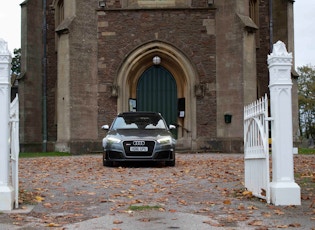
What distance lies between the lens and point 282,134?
7555 mm

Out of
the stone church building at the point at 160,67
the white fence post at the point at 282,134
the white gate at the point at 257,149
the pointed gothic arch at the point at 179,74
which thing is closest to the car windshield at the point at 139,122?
the white gate at the point at 257,149

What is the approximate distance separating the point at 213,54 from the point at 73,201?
15.9 m

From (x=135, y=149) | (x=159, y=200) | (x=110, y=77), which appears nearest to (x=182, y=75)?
(x=110, y=77)

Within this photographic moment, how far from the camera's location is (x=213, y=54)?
75.5 feet

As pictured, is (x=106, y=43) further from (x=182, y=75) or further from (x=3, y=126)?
(x=3, y=126)

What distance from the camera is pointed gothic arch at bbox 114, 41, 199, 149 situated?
902 inches

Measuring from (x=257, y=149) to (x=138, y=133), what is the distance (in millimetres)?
6592

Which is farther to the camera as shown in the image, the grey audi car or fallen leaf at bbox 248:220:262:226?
the grey audi car

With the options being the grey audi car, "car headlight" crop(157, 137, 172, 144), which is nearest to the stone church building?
the grey audi car

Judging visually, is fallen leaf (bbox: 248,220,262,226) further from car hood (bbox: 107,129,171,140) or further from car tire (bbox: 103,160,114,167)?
car tire (bbox: 103,160,114,167)

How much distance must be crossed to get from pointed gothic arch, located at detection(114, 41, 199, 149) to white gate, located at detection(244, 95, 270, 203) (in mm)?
13995

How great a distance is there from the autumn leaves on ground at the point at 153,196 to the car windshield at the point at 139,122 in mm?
2470

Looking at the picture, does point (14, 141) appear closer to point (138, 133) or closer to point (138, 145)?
point (138, 145)

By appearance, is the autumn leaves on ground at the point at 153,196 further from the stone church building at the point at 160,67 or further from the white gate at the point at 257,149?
the stone church building at the point at 160,67
